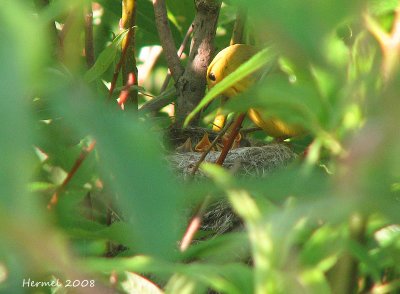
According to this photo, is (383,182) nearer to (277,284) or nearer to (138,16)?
(277,284)

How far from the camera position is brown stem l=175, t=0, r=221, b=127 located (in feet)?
5.20

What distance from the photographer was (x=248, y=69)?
0.53 m

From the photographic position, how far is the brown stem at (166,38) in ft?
4.86

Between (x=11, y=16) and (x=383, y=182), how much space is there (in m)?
0.22

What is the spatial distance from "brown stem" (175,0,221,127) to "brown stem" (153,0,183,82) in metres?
0.03

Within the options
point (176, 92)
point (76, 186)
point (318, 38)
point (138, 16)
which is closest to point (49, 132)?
point (76, 186)

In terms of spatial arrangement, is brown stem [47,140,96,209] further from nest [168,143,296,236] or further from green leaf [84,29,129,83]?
nest [168,143,296,236]

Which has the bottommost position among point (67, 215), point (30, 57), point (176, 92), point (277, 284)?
point (176, 92)

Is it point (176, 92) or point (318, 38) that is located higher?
point (318, 38)

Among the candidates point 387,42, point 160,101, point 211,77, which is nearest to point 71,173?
point 387,42

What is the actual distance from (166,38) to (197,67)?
143 millimetres

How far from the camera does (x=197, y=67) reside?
1.65 meters

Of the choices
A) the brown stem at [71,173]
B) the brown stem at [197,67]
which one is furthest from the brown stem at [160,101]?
the brown stem at [71,173]

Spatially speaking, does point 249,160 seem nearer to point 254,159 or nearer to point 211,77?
point 254,159
